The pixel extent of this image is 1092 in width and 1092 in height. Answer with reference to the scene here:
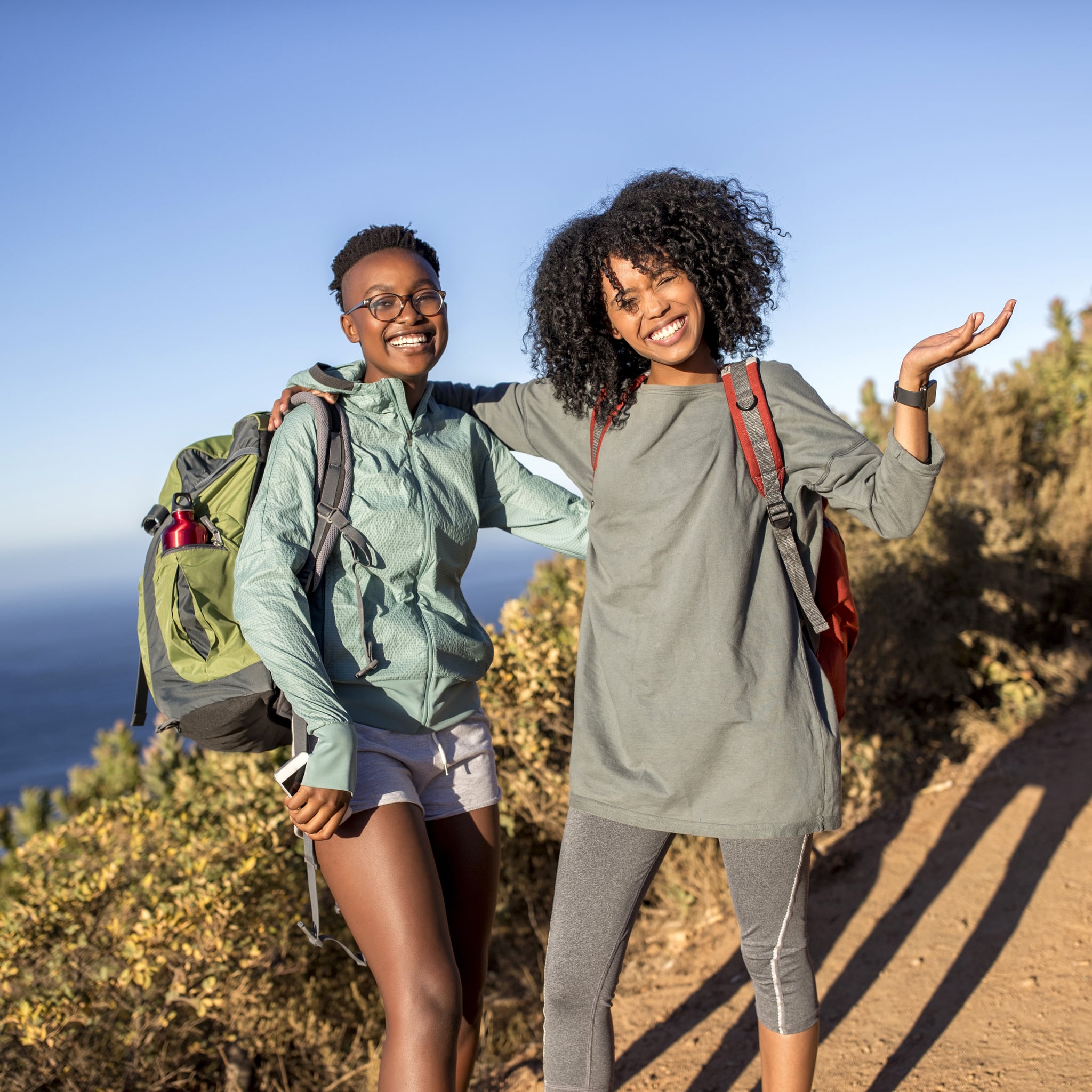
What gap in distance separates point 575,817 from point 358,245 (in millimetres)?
1420

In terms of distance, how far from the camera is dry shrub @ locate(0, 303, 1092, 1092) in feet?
11.3

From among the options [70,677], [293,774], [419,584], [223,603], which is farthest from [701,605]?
[70,677]

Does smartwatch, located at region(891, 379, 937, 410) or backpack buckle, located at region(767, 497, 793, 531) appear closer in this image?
smartwatch, located at region(891, 379, 937, 410)

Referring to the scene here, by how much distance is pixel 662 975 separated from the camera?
3.98 meters

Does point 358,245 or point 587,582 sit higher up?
point 358,245

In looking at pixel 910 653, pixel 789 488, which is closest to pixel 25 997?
pixel 789 488

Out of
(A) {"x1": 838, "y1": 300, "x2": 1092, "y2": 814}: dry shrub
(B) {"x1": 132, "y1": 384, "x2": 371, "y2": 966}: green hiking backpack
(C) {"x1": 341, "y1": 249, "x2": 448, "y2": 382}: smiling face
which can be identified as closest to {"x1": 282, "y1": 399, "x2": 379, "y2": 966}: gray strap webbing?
(B) {"x1": 132, "y1": 384, "x2": 371, "y2": 966}: green hiking backpack

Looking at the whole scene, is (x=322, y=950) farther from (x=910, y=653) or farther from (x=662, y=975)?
(x=910, y=653)

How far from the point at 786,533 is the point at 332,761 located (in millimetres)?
1019

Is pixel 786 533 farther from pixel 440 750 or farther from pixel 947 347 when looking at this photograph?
pixel 440 750

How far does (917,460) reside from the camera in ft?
6.14

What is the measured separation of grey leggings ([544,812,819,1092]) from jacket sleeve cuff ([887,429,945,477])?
0.79 meters

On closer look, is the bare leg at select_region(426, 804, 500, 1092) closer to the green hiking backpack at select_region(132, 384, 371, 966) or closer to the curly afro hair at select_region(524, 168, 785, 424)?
the green hiking backpack at select_region(132, 384, 371, 966)

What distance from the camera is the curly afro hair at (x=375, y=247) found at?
7.66 feet
